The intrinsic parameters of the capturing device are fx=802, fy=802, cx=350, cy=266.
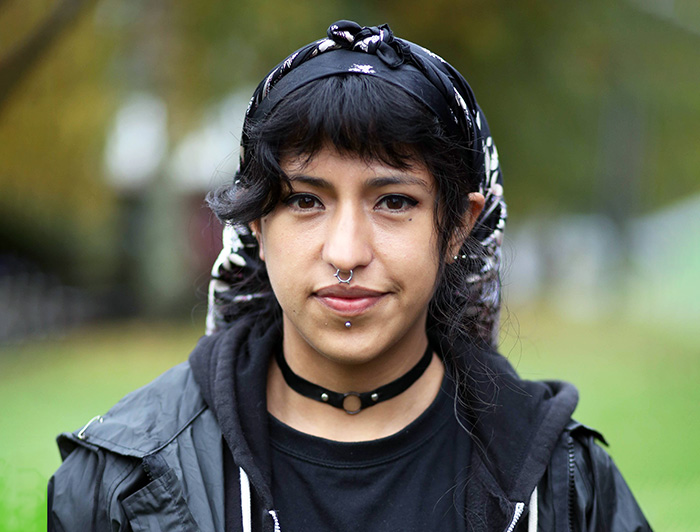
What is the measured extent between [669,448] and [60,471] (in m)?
5.49

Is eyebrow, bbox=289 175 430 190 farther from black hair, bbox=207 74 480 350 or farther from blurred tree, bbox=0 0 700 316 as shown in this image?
blurred tree, bbox=0 0 700 316

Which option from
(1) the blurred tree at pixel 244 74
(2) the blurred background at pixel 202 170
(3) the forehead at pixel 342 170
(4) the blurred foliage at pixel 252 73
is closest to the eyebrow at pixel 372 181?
(3) the forehead at pixel 342 170

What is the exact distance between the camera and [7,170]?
1022 centimetres

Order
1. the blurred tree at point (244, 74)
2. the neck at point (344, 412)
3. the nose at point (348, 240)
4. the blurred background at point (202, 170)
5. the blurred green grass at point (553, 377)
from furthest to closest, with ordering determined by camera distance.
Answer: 1. the blurred tree at point (244, 74)
2. the blurred background at point (202, 170)
3. the blurred green grass at point (553, 377)
4. the neck at point (344, 412)
5. the nose at point (348, 240)

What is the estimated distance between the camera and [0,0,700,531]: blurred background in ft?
25.2

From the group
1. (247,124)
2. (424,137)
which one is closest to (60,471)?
(247,124)

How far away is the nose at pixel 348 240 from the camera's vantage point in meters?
2.16

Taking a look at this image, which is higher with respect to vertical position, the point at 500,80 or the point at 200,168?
the point at 500,80

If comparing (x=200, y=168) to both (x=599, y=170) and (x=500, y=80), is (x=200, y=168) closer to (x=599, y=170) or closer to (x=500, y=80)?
(x=500, y=80)

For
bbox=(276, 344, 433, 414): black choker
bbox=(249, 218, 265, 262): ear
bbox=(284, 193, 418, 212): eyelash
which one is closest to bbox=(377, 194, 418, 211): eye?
bbox=(284, 193, 418, 212): eyelash

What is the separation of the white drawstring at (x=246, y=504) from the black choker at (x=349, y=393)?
346 mm

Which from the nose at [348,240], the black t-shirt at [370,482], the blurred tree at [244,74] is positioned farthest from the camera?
the blurred tree at [244,74]

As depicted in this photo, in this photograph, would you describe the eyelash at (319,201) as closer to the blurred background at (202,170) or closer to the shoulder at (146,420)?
the shoulder at (146,420)

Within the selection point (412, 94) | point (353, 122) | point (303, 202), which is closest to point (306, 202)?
point (303, 202)
